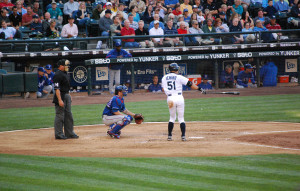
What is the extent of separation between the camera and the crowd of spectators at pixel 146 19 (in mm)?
20547

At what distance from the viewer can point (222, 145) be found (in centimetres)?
1035

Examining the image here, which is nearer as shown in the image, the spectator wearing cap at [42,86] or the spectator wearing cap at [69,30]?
the spectator wearing cap at [42,86]

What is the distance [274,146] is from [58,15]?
1420 cm

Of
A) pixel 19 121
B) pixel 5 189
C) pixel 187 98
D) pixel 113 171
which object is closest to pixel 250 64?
pixel 187 98

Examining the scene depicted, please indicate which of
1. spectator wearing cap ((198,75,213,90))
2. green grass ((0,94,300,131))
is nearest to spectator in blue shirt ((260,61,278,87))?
spectator wearing cap ((198,75,213,90))

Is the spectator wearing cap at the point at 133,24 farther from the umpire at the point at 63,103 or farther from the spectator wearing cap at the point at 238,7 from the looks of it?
the umpire at the point at 63,103

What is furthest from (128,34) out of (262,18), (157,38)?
(262,18)

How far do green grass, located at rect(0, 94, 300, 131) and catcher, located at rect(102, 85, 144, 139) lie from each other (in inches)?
111

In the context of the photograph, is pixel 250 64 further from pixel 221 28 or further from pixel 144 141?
pixel 144 141

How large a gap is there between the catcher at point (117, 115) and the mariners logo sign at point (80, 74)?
9442 millimetres

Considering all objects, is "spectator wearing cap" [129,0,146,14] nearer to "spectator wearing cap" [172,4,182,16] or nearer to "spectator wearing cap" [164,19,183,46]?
"spectator wearing cap" [172,4,182,16]

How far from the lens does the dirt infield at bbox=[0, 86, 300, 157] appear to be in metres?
9.75

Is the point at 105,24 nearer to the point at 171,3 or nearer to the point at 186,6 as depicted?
the point at 171,3

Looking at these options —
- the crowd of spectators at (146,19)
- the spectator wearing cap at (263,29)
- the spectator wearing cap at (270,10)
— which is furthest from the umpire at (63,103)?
the spectator wearing cap at (270,10)
